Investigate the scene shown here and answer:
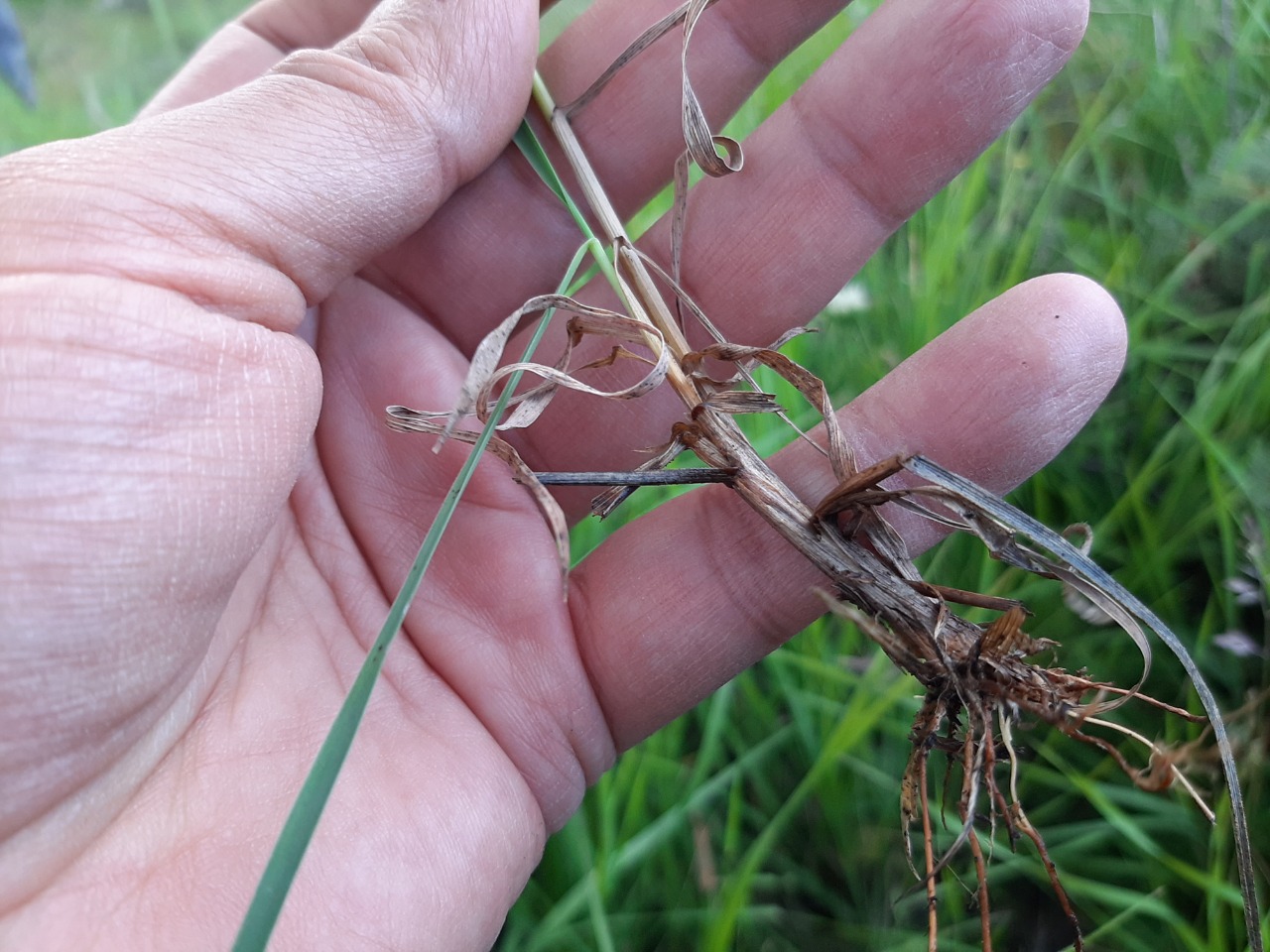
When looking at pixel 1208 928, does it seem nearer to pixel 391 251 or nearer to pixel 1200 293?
pixel 1200 293

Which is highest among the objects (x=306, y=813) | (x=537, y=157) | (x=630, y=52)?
(x=630, y=52)

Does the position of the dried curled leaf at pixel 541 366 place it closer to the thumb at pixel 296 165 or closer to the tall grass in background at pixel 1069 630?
the thumb at pixel 296 165

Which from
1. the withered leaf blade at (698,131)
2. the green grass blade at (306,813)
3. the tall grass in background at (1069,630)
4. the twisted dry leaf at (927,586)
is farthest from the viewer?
the tall grass in background at (1069,630)

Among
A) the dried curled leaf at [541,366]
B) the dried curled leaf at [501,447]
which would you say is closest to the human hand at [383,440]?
the dried curled leaf at [501,447]

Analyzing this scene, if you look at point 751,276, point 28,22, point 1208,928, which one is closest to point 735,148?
point 751,276

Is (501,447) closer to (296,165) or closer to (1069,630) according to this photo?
(296,165)

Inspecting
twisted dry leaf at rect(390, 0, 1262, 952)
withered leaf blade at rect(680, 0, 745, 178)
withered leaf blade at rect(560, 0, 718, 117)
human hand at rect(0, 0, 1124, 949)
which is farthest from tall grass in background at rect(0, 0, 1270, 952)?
withered leaf blade at rect(560, 0, 718, 117)

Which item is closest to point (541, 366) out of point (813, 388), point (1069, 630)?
point (813, 388)
